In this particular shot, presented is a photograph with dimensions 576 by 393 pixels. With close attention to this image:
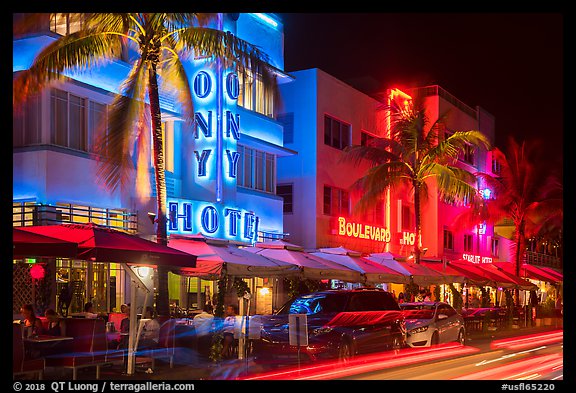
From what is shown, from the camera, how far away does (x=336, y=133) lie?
1550 inches

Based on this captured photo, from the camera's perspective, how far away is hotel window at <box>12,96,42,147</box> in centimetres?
2284

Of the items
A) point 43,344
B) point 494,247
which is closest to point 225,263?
point 43,344

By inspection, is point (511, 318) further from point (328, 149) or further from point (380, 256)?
point (328, 149)

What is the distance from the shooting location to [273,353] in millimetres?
20203

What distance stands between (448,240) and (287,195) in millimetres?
16293

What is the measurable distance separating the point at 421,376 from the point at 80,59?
36.3 feet

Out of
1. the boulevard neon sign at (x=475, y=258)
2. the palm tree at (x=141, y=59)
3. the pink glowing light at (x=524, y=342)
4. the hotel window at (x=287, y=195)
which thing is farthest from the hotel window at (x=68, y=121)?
the boulevard neon sign at (x=475, y=258)

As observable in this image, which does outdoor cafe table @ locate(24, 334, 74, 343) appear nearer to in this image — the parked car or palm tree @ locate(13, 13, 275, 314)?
palm tree @ locate(13, 13, 275, 314)

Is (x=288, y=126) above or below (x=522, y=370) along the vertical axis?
above

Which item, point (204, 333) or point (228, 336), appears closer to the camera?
point (204, 333)

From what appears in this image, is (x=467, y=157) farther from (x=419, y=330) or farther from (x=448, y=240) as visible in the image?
(x=419, y=330)

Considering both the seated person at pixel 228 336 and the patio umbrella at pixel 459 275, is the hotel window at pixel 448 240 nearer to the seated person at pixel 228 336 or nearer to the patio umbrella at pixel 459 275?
the patio umbrella at pixel 459 275

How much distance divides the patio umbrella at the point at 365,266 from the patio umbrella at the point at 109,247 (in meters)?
12.1
